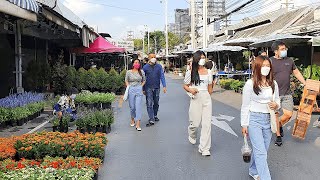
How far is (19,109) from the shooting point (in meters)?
9.84

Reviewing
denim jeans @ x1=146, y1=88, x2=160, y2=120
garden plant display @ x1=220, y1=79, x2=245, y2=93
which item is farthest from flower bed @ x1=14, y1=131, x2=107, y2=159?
garden plant display @ x1=220, y1=79, x2=245, y2=93

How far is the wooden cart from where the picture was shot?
7.96 metres

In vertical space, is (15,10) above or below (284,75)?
above

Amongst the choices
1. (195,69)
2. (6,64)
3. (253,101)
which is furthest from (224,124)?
(6,64)

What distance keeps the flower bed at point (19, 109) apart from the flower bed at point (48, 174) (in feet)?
15.0

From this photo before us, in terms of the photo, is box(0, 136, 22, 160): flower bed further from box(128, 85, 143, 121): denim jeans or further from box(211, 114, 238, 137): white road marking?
box(211, 114, 238, 137): white road marking

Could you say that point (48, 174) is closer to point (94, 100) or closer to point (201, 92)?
point (201, 92)

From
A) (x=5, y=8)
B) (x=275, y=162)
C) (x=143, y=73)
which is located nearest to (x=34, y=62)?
(x=143, y=73)

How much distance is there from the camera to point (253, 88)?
501 cm

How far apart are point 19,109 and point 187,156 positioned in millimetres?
5080

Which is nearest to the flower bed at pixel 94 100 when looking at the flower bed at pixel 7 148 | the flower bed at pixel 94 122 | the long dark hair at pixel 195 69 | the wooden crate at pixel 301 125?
the flower bed at pixel 94 122

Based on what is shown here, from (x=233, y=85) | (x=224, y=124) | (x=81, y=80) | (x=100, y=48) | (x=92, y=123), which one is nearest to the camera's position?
(x=92, y=123)

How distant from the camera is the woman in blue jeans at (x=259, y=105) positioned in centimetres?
496

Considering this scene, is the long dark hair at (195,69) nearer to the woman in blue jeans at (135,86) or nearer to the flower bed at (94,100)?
the woman in blue jeans at (135,86)
